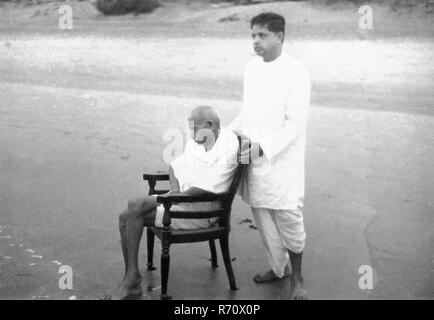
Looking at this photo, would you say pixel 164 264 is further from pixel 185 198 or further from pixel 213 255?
pixel 213 255

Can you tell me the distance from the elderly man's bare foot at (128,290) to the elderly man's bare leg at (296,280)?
1.02 metres

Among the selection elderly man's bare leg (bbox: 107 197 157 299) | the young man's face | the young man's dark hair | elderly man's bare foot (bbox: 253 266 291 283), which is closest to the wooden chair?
elderly man's bare leg (bbox: 107 197 157 299)

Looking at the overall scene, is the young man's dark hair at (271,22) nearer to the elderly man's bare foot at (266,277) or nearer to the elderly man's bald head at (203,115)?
the elderly man's bald head at (203,115)

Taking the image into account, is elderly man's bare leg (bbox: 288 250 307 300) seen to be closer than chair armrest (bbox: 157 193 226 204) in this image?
No

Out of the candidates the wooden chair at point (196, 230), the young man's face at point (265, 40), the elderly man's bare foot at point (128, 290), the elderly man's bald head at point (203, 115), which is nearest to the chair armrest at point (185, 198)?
the wooden chair at point (196, 230)

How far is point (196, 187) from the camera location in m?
4.50

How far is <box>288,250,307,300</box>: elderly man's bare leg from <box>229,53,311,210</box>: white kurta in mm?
345

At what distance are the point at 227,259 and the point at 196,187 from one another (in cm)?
56

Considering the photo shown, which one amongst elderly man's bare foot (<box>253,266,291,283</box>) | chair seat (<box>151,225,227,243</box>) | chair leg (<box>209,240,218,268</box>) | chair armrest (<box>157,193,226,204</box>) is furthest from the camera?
chair leg (<box>209,240,218,268</box>)

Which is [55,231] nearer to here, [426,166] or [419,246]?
[419,246]

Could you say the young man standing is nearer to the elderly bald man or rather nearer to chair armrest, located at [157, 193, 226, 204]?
the elderly bald man

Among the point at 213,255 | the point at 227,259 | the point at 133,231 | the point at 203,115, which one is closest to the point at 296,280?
the point at 227,259

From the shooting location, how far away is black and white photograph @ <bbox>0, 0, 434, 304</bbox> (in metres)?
4.53

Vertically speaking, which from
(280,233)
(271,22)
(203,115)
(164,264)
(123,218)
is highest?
(271,22)
